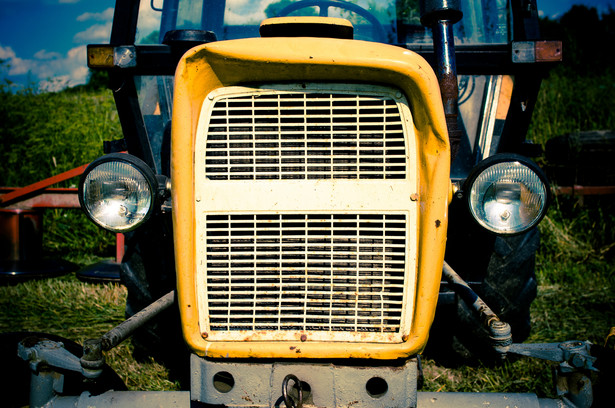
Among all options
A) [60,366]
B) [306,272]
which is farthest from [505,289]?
[60,366]

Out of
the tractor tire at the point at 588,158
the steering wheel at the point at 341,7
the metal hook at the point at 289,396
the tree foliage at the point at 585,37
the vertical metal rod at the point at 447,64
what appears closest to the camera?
the metal hook at the point at 289,396

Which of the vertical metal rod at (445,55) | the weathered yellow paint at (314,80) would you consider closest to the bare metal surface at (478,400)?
the weathered yellow paint at (314,80)

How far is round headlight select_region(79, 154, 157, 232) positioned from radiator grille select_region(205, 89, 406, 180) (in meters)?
0.26

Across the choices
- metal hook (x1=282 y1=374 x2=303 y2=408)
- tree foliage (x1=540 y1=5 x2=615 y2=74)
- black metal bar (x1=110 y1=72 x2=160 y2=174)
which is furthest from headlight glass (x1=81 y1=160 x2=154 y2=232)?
tree foliage (x1=540 y1=5 x2=615 y2=74)

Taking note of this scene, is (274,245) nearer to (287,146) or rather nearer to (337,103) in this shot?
(287,146)

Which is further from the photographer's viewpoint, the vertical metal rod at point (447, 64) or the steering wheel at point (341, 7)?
the steering wheel at point (341, 7)

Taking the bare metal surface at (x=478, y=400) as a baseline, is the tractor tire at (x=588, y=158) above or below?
above

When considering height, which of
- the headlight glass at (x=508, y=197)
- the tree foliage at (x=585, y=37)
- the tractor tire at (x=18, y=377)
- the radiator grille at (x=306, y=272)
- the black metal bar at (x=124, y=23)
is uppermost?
the tree foliage at (x=585, y=37)

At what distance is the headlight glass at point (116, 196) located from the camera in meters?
1.61

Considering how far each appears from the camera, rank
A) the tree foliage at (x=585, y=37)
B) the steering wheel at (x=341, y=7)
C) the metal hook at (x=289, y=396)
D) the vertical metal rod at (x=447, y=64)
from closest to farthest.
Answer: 1. the metal hook at (x=289, y=396)
2. the vertical metal rod at (x=447, y=64)
3. the steering wheel at (x=341, y=7)
4. the tree foliage at (x=585, y=37)

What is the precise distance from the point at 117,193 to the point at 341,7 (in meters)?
1.64

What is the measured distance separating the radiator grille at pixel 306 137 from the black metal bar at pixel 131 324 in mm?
629

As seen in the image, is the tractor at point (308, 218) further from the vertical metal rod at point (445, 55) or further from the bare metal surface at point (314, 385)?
the vertical metal rod at point (445, 55)

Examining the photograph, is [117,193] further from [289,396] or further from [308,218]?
[289,396]
